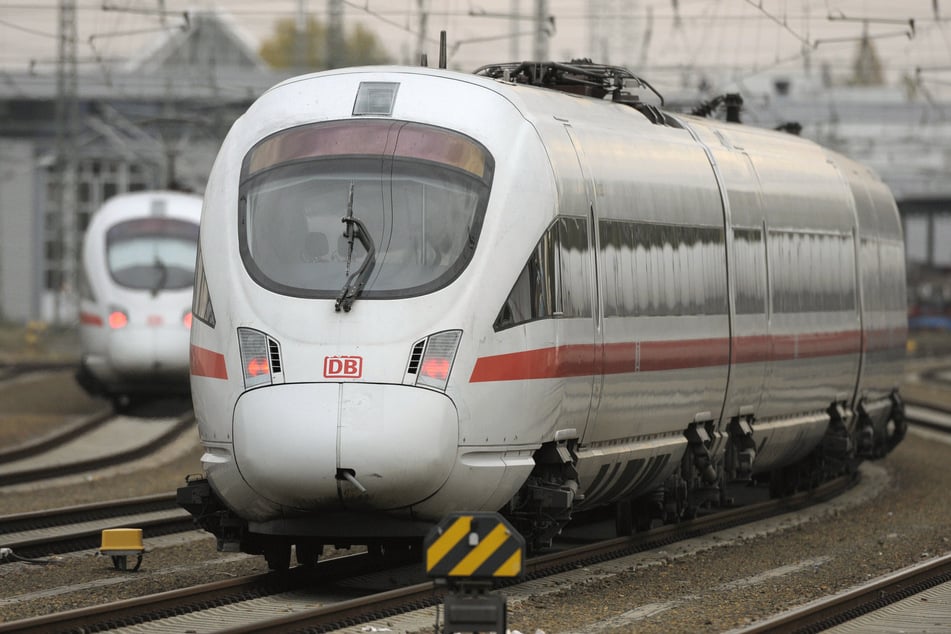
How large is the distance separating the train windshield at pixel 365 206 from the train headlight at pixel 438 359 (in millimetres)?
317

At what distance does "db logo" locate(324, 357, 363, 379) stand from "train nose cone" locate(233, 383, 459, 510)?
7 centimetres

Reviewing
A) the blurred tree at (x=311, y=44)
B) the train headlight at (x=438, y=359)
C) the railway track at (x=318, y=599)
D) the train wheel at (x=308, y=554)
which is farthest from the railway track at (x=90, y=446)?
the blurred tree at (x=311, y=44)

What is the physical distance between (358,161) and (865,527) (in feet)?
23.6

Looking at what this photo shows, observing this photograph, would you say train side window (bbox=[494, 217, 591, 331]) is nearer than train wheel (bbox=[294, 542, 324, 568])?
Yes

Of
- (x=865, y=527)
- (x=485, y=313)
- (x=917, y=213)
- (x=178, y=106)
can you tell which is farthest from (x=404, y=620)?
(x=917, y=213)

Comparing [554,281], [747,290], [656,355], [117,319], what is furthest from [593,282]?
[117,319]

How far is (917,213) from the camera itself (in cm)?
9056

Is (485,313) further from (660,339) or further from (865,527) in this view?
(865,527)

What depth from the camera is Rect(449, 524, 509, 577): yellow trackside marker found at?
8750mm

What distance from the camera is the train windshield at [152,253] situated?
28.0 meters

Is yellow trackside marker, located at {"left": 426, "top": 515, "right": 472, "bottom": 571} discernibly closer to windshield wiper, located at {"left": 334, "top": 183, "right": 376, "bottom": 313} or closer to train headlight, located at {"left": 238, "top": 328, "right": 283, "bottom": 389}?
train headlight, located at {"left": 238, "top": 328, "right": 283, "bottom": 389}

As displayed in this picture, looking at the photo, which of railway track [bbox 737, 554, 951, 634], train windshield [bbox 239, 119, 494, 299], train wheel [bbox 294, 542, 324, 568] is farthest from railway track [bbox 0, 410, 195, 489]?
railway track [bbox 737, 554, 951, 634]

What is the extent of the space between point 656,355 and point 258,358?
3687mm

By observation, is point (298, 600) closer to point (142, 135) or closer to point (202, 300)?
point (202, 300)
